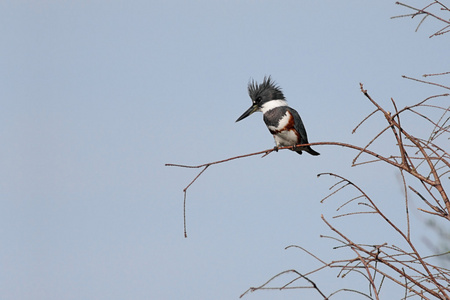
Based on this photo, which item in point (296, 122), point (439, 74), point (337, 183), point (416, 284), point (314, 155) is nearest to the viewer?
point (416, 284)

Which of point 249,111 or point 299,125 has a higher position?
point 249,111

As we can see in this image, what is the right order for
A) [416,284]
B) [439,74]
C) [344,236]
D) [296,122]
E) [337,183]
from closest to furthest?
[416,284]
[344,236]
[337,183]
[439,74]
[296,122]

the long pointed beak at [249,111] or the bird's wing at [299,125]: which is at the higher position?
the long pointed beak at [249,111]

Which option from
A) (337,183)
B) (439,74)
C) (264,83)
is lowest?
(337,183)

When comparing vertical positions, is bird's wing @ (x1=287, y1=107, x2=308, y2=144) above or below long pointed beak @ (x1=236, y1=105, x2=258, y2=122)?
below

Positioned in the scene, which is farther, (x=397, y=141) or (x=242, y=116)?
(x=242, y=116)

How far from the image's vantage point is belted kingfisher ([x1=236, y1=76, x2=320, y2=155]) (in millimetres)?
4969

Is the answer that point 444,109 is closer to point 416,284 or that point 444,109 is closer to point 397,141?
point 397,141

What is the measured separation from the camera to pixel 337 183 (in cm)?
204

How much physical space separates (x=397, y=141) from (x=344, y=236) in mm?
359

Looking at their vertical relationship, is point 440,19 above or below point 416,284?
above

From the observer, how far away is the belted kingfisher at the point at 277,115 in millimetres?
4969

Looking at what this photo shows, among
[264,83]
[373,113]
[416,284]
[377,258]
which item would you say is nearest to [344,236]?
[377,258]

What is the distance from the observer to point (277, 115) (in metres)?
5.02
